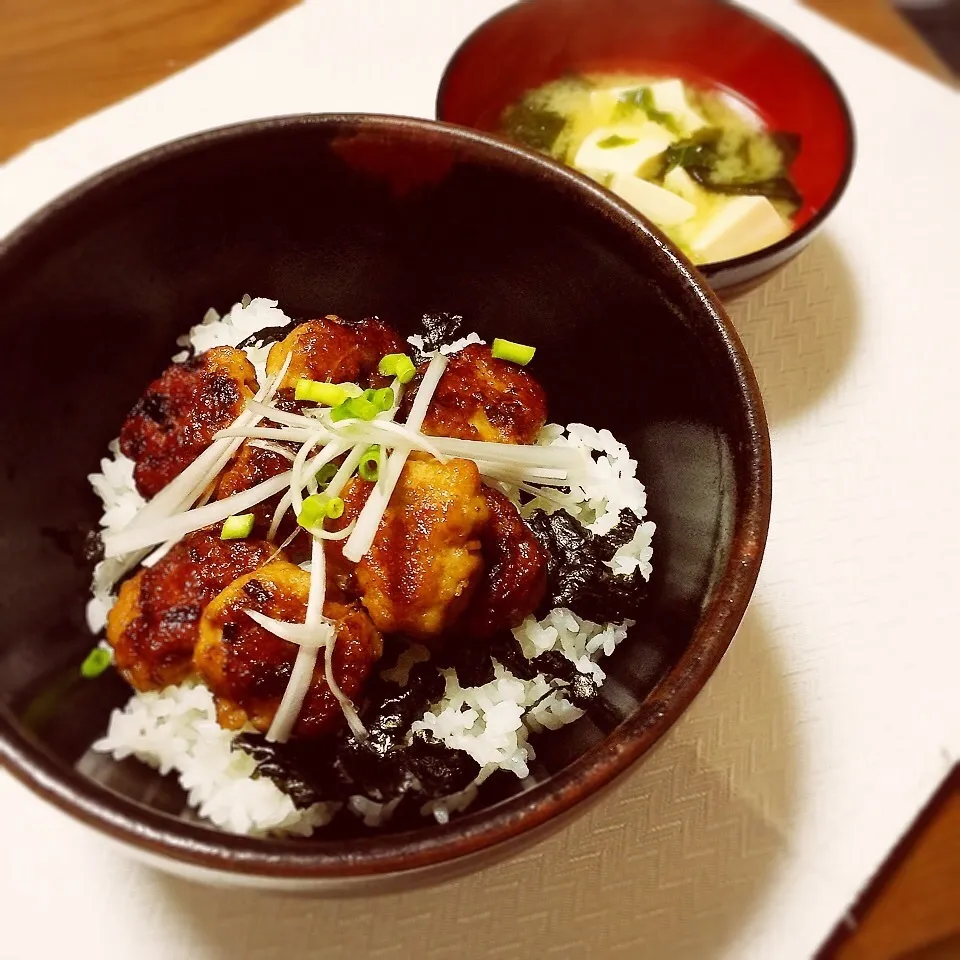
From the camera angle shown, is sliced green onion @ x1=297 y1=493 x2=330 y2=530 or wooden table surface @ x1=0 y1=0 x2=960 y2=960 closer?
sliced green onion @ x1=297 y1=493 x2=330 y2=530

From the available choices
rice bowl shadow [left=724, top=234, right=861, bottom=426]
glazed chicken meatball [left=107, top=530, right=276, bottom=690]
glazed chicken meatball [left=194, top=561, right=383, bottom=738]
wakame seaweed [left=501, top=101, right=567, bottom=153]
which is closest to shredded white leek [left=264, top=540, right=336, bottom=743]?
glazed chicken meatball [left=194, top=561, right=383, bottom=738]

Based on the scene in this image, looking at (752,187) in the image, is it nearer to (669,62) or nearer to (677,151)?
(677,151)

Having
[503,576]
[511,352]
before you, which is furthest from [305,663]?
[511,352]

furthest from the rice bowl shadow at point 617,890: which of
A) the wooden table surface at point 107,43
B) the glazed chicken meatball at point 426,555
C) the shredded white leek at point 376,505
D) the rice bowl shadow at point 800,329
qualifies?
the wooden table surface at point 107,43

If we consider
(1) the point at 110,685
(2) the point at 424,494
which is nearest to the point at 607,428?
(2) the point at 424,494

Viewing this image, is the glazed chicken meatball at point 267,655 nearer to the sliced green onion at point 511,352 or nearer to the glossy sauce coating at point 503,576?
the glossy sauce coating at point 503,576

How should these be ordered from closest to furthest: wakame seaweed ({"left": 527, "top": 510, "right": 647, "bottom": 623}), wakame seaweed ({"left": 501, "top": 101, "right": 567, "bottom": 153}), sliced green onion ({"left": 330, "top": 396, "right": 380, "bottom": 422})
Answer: sliced green onion ({"left": 330, "top": 396, "right": 380, "bottom": 422})
wakame seaweed ({"left": 527, "top": 510, "right": 647, "bottom": 623})
wakame seaweed ({"left": 501, "top": 101, "right": 567, "bottom": 153})

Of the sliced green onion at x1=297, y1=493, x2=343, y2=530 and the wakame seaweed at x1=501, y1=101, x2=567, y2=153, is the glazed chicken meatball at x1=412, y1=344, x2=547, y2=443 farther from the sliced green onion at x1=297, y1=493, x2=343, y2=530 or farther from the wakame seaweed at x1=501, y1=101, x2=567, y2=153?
the wakame seaweed at x1=501, y1=101, x2=567, y2=153
